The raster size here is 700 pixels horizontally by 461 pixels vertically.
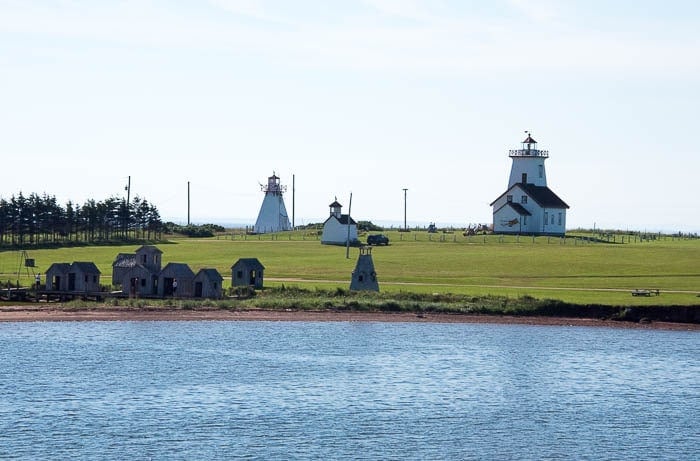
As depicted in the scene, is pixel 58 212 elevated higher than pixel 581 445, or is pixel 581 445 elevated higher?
pixel 58 212

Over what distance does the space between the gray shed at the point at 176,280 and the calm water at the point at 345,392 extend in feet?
30.6

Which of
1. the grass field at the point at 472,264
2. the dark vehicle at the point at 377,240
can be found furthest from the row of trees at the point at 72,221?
the dark vehicle at the point at 377,240

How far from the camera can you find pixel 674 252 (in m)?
115

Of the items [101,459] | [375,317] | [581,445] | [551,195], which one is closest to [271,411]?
[101,459]

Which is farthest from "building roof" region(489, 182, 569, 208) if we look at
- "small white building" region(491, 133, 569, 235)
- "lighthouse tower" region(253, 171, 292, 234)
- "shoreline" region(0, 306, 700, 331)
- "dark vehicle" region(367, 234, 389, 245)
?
"shoreline" region(0, 306, 700, 331)

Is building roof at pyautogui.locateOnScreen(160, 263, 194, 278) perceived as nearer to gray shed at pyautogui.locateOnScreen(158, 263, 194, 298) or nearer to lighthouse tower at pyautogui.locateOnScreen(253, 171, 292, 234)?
A: gray shed at pyautogui.locateOnScreen(158, 263, 194, 298)

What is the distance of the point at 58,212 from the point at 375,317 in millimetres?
74419


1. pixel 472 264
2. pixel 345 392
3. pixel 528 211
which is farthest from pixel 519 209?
pixel 345 392

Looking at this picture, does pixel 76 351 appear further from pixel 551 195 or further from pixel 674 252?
pixel 551 195

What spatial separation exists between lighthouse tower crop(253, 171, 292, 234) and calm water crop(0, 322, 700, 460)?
9841 cm

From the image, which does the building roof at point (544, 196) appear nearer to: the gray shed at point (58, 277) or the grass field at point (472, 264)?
the grass field at point (472, 264)

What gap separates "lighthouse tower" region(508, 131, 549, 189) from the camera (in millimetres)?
145000

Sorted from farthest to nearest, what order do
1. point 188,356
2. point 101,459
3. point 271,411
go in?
point 188,356
point 271,411
point 101,459

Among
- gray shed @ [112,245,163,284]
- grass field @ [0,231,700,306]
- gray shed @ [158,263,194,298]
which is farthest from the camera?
gray shed @ [112,245,163,284]
